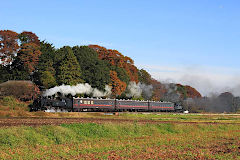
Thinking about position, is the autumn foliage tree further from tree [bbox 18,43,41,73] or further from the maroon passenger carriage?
tree [bbox 18,43,41,73]

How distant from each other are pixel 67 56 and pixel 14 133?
56.8 meters

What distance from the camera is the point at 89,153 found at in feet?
60.6

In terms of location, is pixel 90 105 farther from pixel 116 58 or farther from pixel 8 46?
pixel 116 58

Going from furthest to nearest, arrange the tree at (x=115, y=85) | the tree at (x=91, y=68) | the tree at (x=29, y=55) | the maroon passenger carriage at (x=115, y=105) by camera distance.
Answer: the tree at (x=115, y=85) < the tree at (x=91, y=68) < the tree at (x=29, y=55) < the maroon passenger carriage at (x=115, y=105)

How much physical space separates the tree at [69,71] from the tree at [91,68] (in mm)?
3857

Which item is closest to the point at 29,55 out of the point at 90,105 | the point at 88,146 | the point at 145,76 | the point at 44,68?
the point at 44,68

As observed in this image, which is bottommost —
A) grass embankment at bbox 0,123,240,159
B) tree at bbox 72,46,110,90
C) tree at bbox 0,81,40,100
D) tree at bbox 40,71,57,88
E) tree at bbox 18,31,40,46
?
grass embankment at bbox 0,123,240,159

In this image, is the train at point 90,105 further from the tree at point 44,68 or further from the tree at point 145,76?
the tree at point 145,76

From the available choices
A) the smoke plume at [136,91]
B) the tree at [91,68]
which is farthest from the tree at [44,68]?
the smoke plume at [136,91]

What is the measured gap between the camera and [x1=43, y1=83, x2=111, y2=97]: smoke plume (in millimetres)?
65438

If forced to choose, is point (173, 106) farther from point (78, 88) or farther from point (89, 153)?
point (89, 153)

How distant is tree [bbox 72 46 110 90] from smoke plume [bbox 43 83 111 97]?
1.62m

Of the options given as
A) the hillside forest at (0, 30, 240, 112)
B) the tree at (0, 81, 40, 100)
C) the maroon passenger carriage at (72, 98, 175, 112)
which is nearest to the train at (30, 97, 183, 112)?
the maroon passenger carriage at (72, 98, 175, 112)

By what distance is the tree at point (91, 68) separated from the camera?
270ft
